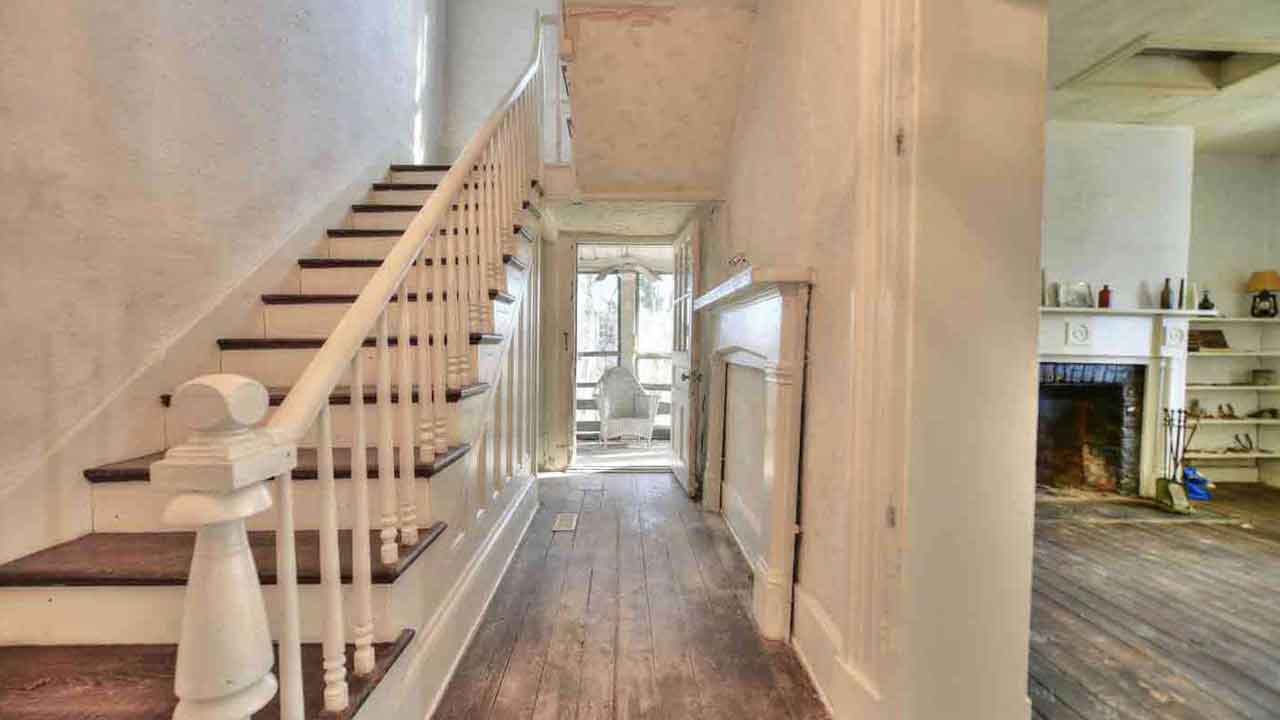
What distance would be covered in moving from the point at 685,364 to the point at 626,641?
2225mm

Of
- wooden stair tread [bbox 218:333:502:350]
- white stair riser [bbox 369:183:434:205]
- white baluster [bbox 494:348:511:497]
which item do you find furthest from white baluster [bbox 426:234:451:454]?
white stair riser [bbox 369:183:434:205]

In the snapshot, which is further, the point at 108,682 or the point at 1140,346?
the point at 1140,346

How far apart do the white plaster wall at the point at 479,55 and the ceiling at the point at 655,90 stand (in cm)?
194

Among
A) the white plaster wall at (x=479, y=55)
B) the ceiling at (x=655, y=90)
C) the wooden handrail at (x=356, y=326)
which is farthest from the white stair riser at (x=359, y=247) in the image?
the white plaster wall at (x=479, y=55)

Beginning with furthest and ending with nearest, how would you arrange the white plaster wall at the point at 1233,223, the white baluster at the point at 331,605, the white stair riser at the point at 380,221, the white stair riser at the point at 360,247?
the white plaster wall at the point at 1233,223 < the white stair riser at the point at 380,221 < the white stair riser at the point at 360,247 < the white baluster at the point at 331,605

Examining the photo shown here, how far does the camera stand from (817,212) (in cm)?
167

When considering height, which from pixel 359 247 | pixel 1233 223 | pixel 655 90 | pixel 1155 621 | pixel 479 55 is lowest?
pixel 1155 621

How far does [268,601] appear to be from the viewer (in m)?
1.17

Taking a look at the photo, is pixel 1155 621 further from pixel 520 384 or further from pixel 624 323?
pixel 624 323

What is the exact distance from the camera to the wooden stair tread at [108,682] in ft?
2.97

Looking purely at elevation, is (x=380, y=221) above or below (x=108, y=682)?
above

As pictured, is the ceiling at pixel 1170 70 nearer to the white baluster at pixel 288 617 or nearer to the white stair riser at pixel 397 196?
→ the white stair riser at pixel 397 196

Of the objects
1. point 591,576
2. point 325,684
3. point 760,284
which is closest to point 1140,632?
point 760,284

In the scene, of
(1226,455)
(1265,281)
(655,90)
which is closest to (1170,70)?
(1265,281)
